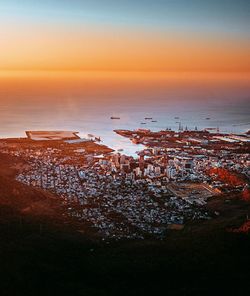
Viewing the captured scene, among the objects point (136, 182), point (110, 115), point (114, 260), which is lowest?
point (114, 260)

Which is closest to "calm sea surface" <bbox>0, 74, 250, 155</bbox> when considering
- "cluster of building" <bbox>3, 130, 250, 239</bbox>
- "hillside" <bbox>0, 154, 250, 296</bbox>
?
"cluster of building" <bbox>3, 130, 250, 239</bbox>

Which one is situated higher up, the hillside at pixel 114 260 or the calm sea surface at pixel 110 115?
the calm sea surface at pixel 110 115

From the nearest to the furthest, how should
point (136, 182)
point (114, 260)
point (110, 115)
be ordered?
point (114, 260), point (136, 182), point (110, 115)

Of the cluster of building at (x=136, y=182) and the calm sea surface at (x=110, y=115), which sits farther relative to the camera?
the calm sea surface at (x=110, y=115)

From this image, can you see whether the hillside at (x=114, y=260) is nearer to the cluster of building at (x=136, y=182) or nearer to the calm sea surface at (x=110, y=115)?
the cluster of building at (x=136, y=182)

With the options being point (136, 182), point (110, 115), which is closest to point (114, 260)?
point (136, 182)

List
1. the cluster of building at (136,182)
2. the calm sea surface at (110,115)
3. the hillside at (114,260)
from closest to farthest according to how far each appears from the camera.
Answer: the hillside at (114,260) < the cluster of building at (136,182) < the calm sea surface at (110,115)

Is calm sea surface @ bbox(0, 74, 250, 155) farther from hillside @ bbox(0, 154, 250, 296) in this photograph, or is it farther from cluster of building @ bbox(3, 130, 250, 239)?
hillside @ bbox(0, 154, 250, 296)

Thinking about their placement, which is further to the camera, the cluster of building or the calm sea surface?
the calm sea surface

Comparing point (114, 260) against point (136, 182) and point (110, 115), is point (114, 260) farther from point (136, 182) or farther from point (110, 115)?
point (110, 115)

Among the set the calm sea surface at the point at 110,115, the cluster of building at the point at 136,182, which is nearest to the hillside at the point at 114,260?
the cluster of building at the point at 136,182

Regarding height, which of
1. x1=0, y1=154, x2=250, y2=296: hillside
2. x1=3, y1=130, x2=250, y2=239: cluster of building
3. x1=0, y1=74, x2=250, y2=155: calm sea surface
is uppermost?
x1=0, y1=74, x2=250, y2=155: calm sea surface

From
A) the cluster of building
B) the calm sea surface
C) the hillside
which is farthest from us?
the calm sea surface
